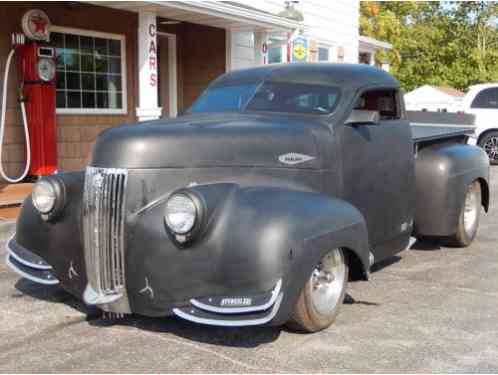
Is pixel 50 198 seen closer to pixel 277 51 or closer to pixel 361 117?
pixel 361 117

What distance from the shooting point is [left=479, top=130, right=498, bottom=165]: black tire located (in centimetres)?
1496

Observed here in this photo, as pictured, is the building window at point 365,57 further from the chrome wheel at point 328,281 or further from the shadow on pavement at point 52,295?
the chrome wheel at point 328,281

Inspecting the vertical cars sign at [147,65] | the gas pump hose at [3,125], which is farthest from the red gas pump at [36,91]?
the vertical cars sign at [147,65]

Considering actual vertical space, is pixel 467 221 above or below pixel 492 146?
below

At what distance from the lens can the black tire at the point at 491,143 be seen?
15.0m

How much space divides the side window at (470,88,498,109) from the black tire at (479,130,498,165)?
0.62 m

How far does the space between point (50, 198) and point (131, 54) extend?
8.05m

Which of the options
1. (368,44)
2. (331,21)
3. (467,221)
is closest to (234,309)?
(467,221)

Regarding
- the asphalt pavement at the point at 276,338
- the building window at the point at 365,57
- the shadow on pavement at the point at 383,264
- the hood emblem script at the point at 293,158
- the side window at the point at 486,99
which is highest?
the building window at the point at 365,57

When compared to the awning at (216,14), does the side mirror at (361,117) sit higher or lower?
lower

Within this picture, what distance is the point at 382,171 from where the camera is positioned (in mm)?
5121

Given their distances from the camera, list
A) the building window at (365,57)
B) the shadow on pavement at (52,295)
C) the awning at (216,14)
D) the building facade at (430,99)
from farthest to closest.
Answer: the building facade at (430,99)
the building window at (365,57)
the awning at (216,14)
the shadow on pavement at (52,295)

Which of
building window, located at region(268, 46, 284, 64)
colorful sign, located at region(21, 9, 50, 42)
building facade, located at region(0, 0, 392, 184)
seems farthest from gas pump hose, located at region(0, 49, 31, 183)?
building window, located at region(268, 46, 284, 64)

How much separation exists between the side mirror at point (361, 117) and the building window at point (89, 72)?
6.90m
